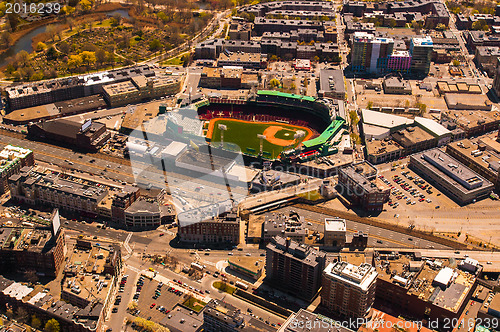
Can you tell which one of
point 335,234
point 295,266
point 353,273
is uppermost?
point 353,273

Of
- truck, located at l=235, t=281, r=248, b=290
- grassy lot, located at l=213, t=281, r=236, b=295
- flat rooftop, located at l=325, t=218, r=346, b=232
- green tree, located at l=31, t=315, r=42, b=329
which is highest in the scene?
flat rooftop, located at l=325, t=218, r=346, b=232

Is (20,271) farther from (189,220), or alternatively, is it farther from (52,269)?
(189,220)

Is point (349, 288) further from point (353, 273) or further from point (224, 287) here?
point (224, 287)

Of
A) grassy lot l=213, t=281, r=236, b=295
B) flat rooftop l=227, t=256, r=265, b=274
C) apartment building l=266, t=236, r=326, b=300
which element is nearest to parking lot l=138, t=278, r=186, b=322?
grassy lot l=213, t=281, r=236, b=295

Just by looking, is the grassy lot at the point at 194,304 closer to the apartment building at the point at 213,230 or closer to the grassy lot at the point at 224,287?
the grassy lot at the point at 224,287

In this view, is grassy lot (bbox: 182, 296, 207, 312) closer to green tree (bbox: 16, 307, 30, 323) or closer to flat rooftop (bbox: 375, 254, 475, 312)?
green tree (bbox: 16, 307, 30, 323)

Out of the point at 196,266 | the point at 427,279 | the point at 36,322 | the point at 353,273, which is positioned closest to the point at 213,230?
the point at 196,266
